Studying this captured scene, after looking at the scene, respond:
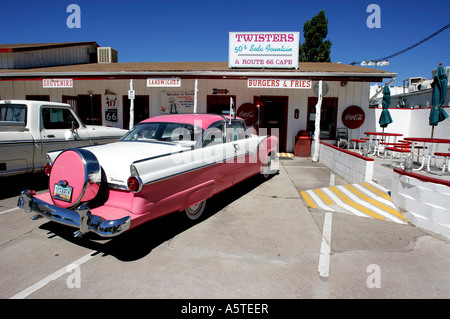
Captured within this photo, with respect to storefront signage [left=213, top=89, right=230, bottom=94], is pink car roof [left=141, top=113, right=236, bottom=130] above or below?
below

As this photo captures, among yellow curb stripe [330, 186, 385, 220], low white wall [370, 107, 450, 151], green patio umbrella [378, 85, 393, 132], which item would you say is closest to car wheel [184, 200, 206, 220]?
yellow curb stripe [330, 186, 385, 220]

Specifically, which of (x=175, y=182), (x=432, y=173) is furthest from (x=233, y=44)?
(x=175, y=182)

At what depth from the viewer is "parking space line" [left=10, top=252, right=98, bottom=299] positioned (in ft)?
8.77

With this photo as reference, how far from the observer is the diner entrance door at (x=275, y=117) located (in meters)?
12.5

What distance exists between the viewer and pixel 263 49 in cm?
1170

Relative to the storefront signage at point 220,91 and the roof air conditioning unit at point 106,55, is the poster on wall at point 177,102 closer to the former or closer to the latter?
the storefront signage at point 220,91

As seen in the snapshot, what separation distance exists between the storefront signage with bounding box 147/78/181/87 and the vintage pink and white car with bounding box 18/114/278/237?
5992 mm

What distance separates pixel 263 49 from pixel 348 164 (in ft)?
21.8

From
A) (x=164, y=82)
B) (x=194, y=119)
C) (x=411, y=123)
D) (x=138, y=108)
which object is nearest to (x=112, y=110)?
(x=138, y=108)

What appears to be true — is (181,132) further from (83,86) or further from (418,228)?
(83,86)

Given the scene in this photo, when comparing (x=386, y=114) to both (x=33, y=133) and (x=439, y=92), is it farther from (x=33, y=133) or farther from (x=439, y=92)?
(x=33, y=133)

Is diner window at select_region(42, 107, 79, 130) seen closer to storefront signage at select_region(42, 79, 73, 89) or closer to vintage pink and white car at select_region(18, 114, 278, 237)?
vintage pink and white car at select_region(18, 114, 278, 237)

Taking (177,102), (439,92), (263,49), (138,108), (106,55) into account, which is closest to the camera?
(439,92)

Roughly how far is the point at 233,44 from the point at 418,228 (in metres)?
9.91
